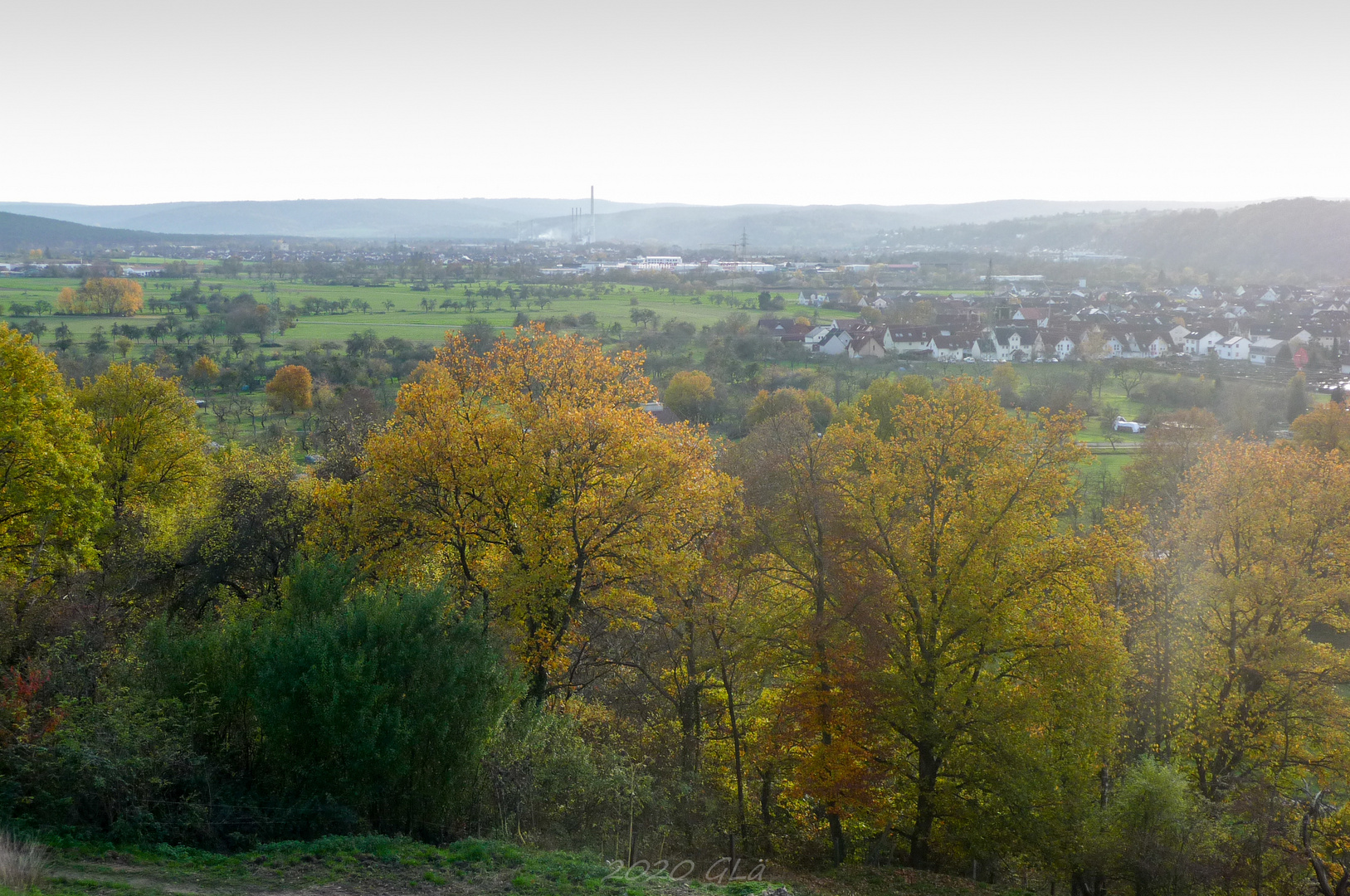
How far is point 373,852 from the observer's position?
1174cm

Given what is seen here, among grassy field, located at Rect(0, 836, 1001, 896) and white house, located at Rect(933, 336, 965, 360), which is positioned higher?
white house, located at Rect(933, 336, 965, 360)

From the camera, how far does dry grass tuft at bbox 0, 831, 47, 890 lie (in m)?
9.69

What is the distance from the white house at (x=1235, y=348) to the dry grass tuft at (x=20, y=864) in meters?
87.3

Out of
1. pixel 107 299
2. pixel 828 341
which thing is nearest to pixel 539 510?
pixel 828 341

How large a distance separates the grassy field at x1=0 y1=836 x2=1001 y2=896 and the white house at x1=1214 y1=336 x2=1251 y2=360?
81974 mm

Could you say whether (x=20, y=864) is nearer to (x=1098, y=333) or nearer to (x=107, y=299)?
(x=1098, y=333)

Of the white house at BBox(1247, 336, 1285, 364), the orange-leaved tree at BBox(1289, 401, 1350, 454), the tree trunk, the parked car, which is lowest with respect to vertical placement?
the tree trunk

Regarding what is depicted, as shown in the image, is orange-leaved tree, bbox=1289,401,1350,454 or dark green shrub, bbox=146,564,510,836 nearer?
dark green shrub, bbox=146,564,510,836

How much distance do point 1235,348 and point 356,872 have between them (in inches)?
3435

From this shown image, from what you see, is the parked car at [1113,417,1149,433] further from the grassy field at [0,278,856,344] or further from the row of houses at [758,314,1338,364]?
the grassy field at [0,278,856,344]

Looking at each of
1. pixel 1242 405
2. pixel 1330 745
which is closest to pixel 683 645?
pixel 1330 745

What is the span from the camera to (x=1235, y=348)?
3169 inches

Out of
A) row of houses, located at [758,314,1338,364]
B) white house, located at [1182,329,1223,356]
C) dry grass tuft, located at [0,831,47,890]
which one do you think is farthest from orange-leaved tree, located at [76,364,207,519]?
white house, located at [1182,329,1223,356]

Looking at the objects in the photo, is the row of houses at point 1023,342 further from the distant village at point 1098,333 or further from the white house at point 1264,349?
the white house at point 1264,349
